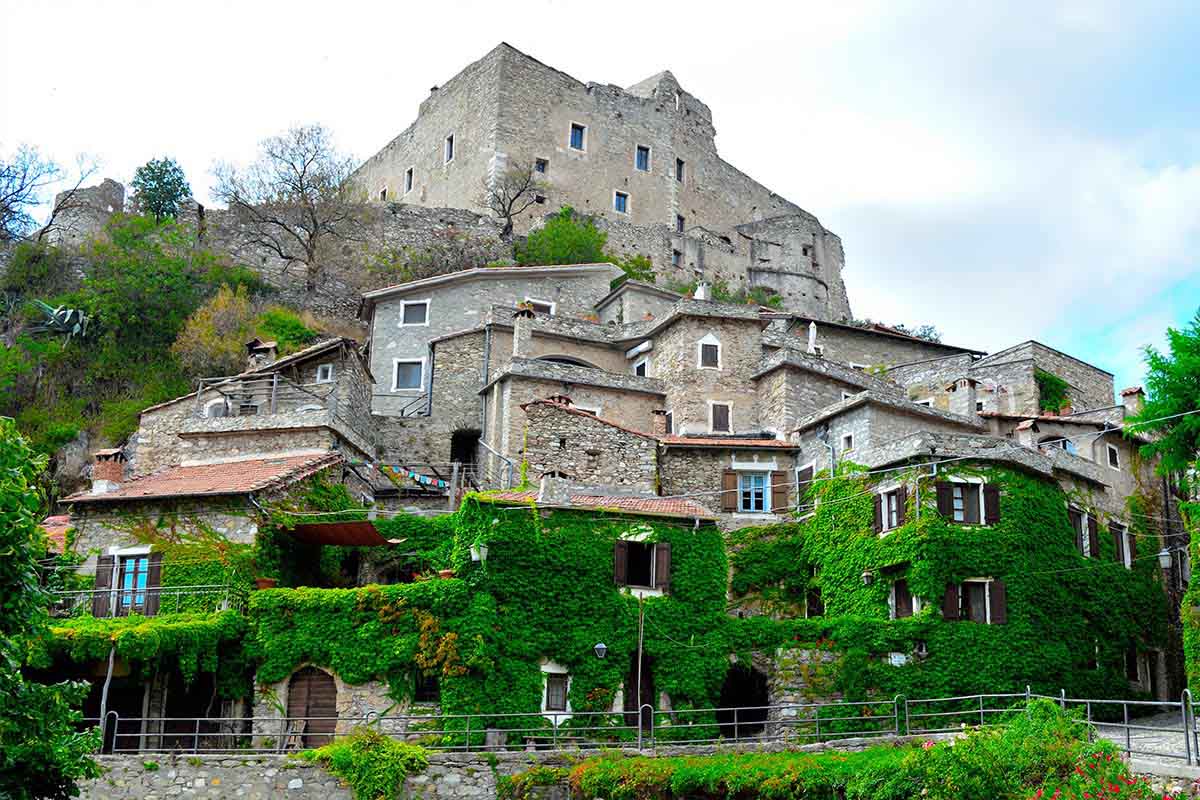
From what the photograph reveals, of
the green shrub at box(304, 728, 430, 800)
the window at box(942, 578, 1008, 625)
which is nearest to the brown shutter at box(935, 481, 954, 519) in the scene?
the window at box(942, 578, 1008, 625)

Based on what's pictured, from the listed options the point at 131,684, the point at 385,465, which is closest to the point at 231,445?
the point at 385,465

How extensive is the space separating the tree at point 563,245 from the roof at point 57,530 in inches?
997

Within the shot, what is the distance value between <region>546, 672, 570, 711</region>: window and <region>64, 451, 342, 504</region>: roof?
8.71 m

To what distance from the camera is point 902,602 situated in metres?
33.4

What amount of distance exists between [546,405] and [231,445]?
359 inches

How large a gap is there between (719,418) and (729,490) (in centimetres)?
448

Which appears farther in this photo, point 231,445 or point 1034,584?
point 231,445

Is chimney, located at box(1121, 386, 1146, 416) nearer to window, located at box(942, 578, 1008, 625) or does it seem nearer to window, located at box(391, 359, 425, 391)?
window, located at box(942, 578, 1008, 625)

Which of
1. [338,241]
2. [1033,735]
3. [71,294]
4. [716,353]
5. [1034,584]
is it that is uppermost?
[338,241]

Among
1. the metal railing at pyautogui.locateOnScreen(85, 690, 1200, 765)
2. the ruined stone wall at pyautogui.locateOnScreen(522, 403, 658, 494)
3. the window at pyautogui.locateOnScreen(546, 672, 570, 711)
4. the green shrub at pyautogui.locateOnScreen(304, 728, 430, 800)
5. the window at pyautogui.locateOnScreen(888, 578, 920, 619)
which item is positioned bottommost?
the green shrub at pyautogui.locateOnScreen(304, 728, 430, 800)

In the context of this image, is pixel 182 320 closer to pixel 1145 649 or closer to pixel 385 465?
pixel 385 465

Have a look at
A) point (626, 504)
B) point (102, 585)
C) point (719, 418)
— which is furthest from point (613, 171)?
point (102, 585)

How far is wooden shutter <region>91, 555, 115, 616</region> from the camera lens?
105 ft

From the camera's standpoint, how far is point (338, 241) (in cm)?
6053
